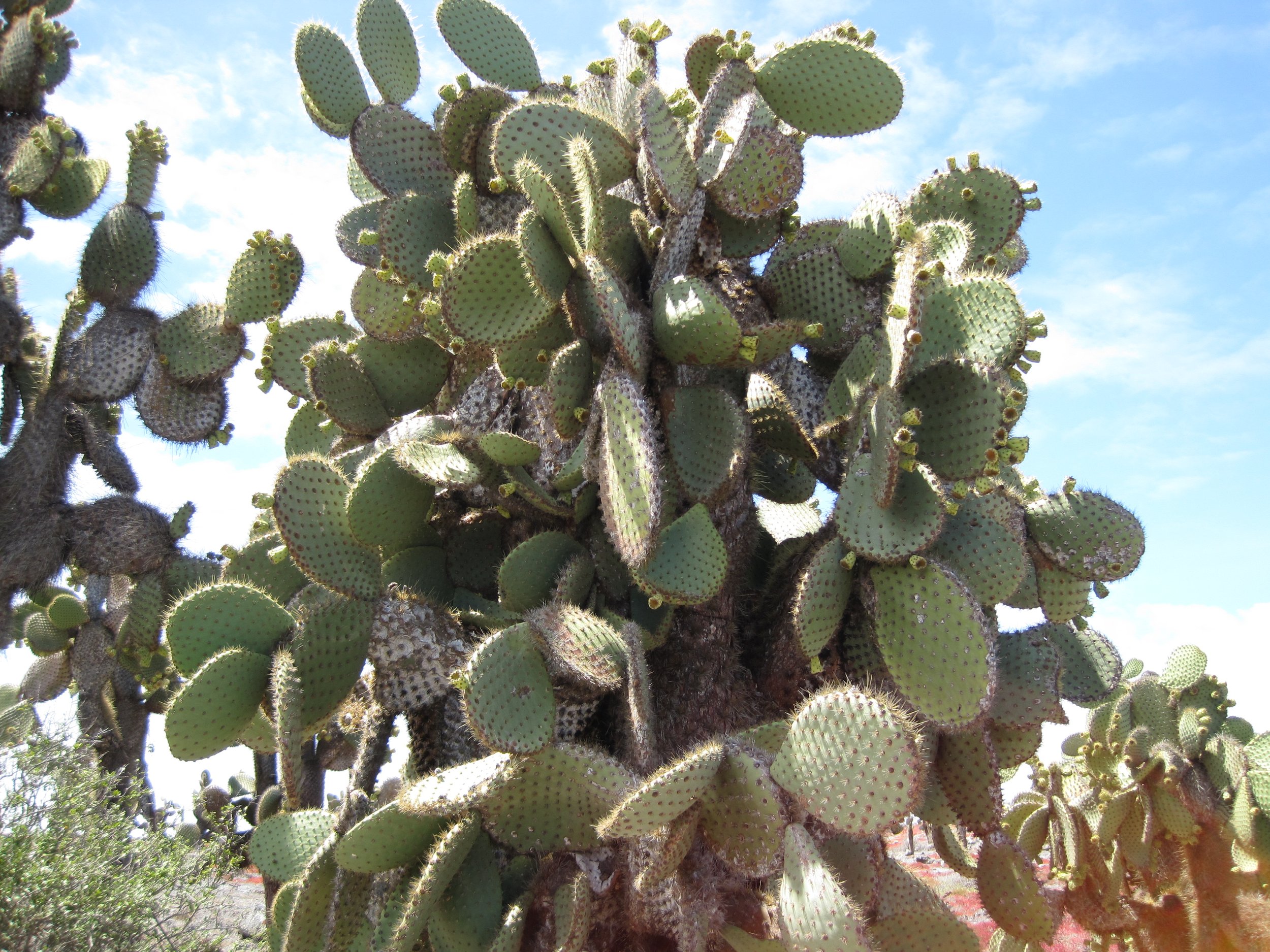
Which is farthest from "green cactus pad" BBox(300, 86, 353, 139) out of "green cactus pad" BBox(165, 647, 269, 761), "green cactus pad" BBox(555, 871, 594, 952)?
A: "green cactus pad" BBox(555, 871, 594, 952)

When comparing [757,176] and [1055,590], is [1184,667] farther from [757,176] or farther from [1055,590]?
[757,176]

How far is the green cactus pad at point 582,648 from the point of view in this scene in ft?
6.69

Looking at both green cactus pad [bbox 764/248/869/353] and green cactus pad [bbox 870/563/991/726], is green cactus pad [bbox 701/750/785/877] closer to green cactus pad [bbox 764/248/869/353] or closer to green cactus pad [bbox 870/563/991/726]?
green cactus pad [bbox 870/563/991/726]

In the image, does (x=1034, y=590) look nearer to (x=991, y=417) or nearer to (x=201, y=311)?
(x=991, y=417)

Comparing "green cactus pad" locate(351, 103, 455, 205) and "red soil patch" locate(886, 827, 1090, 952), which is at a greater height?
"green cactus pad" locate(351, 103, 455, 205)

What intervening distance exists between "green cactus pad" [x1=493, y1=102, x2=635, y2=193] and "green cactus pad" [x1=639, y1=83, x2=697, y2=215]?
0.15 meters

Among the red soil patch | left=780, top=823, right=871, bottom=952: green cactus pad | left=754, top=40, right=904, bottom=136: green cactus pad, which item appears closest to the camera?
left=780, top=823, right=871, bottom=952: green cactus pad

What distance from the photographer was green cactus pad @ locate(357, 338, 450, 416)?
289 cm

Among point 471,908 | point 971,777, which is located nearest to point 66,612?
point 471,908

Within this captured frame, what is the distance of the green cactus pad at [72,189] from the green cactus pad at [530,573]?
14.3ft

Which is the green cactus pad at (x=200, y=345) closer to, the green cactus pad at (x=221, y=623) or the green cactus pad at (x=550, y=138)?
the green cactus pad at (x=221, y=623)

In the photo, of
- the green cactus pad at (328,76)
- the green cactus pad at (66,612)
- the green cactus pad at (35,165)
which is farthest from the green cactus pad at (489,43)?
the green cactus pad at (66,612)

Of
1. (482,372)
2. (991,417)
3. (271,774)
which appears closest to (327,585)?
(482,372)

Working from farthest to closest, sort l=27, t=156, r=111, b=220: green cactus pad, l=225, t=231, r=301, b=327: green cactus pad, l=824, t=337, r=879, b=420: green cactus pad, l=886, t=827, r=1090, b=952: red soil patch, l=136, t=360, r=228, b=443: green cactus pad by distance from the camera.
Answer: l=886, t=827, r=1090, b=952: red soil patch < l=27, t=156, r=111, b=220: green cactus pad < l=136, t=360, r=228, b=443: green cactus pad < l=225, t=231, r=301, b=327: green cactus pad < l=824, t=337, r=879, b=420: green cactus pad
